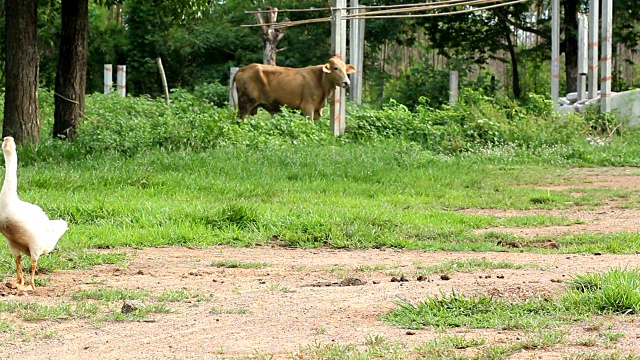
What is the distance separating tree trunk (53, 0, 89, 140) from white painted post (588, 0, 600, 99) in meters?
10.7

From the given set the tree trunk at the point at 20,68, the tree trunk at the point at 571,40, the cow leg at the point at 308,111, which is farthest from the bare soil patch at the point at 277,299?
the tree trunk at the point at 571,40

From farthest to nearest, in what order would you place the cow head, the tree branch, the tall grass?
the tree branch < the cow head < the tall grass

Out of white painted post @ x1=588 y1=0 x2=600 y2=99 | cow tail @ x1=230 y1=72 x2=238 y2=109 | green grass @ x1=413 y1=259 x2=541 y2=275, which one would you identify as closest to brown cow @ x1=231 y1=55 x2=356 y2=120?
cow tail @ x1=230 y1=72 x2=238 y2=109

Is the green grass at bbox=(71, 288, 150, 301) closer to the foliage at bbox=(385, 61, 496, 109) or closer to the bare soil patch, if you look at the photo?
the bare soil patch

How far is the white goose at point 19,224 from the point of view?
6395 millimetres

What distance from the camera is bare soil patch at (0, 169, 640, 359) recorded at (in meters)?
4.93

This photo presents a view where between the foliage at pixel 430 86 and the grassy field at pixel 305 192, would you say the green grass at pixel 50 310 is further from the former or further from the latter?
the foliage at pixel 430 86

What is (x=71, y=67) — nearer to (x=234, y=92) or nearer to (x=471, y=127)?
(x=234, y=92)

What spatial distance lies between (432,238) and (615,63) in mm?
23831

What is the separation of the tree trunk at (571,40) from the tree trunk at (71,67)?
16.6 m

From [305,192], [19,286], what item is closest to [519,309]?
[19,286]

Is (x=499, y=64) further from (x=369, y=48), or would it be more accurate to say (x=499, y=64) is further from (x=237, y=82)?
(x=237, y=82)

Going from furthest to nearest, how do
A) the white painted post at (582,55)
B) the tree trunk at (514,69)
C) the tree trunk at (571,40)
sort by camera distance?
the tree trunk at (514,69)
the tree trunk at (571,40)
the white painted post at (582,55)

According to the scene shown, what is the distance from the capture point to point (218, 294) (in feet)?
20.6
